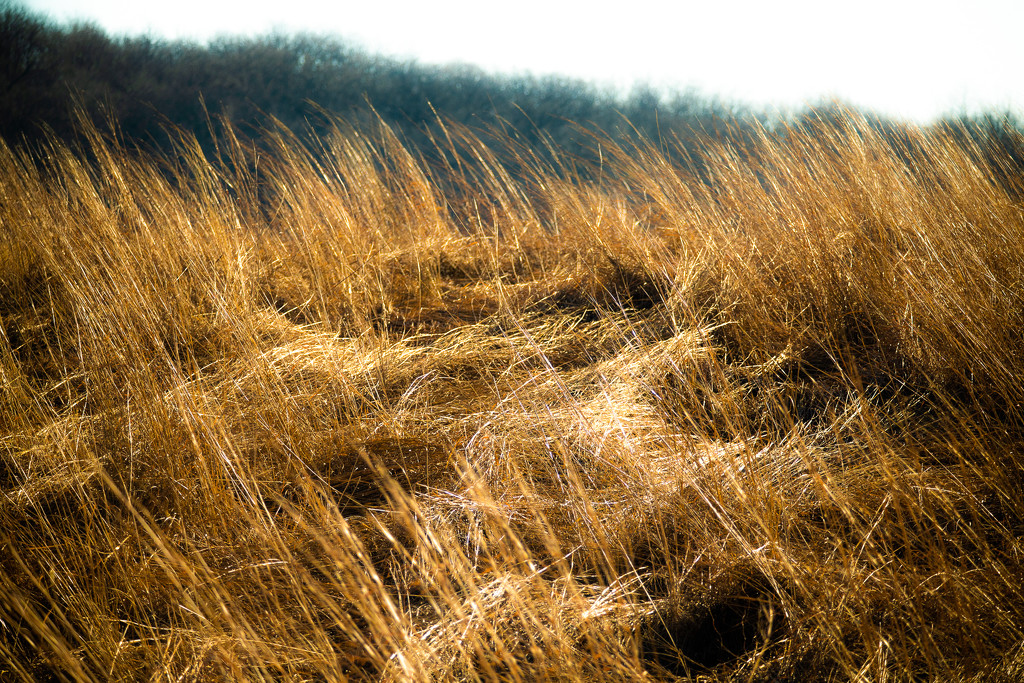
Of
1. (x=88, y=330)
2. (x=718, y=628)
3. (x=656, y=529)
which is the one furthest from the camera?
(x=88, y=330)

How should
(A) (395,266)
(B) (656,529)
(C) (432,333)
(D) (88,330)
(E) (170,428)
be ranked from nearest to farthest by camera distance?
(B) (656,529) → (E) (170,428) → (D) (88,330) → (C) (432,333) → (A) (395,266)

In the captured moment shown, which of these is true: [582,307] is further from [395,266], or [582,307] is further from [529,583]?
[529,583]

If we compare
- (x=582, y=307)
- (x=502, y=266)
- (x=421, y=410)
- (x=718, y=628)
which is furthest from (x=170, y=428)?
(x=502, y=266)

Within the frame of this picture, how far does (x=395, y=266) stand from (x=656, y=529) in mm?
1996

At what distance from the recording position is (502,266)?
110 inches

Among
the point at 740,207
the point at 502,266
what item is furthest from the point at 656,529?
the point at 502,266

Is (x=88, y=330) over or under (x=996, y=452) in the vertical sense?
over

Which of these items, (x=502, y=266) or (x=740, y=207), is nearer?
(x=740, y=207)

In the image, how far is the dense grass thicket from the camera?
74cm

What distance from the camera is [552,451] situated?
1240 mm

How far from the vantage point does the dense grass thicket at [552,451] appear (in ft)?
2.44

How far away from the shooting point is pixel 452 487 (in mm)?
1157

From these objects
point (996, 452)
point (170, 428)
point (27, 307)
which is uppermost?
point (27, 307)

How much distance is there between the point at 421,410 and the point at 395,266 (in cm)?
137
